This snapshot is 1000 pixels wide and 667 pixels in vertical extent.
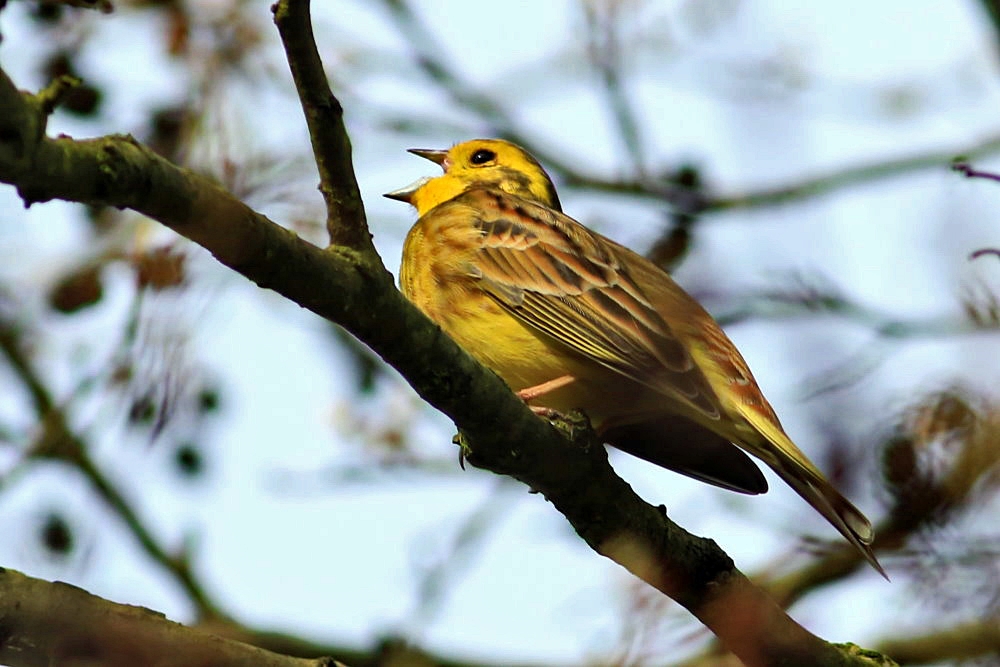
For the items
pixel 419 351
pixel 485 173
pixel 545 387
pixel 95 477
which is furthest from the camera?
pixel 485 173

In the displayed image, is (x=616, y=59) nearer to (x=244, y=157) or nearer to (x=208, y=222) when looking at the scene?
(x=244, y=157)

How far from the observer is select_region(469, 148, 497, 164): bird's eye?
799 centimetres

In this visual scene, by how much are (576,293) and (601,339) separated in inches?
18.6

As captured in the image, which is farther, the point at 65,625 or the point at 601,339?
the point at 601,339

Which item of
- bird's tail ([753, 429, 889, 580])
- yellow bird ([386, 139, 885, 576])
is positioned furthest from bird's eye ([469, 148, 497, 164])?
bird's tail ([753, 429, 889, 580])

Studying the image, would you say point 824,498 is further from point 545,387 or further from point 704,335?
point 704,335

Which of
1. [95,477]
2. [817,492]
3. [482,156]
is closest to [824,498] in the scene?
[817,492]

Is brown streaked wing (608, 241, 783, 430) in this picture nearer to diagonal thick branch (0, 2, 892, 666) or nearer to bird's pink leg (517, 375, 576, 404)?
bird's pink leg (517, 375, 576, 404)

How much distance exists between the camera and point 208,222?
129 inches

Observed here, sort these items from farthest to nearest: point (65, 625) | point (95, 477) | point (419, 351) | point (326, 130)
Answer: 1. point (95, 477)
2. point (419, 351)
3. point (326, 130)
4. point (65, 625)

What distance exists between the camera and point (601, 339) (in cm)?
568

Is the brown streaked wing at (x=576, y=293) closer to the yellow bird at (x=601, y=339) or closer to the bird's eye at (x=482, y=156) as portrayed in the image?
the yellow bird at (x=601, y=339)

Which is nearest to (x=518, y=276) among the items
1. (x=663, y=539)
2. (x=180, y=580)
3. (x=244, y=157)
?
(x=244, y=157)

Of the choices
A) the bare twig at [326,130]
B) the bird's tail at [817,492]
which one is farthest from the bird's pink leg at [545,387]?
the bare twig at [326,130]
